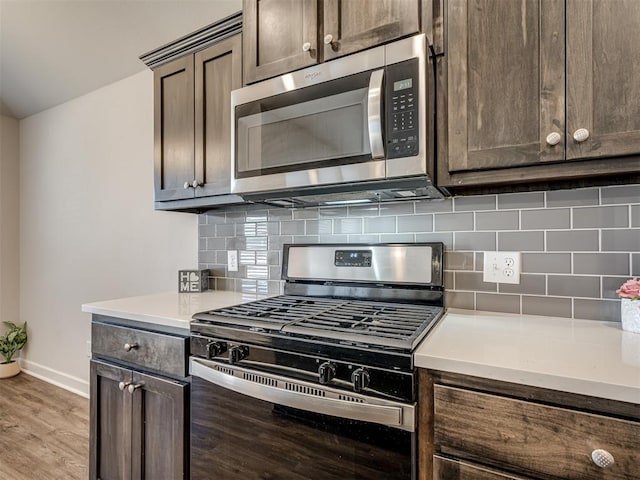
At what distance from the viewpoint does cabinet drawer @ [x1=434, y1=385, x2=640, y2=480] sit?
2.34ft

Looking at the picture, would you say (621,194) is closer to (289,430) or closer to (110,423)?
(289,430)

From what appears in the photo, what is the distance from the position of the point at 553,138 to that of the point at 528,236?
0.42m

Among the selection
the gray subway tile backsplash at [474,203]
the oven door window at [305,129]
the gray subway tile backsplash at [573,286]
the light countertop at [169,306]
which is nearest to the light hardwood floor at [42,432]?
the light countertop at [169,306]

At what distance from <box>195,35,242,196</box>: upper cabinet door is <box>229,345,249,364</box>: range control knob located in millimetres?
767

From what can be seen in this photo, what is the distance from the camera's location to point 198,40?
170 cm

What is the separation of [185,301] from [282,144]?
2.93 ft

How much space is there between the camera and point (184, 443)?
50.5 inches

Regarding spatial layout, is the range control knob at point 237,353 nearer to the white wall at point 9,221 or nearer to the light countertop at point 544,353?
the light countertop at point 544,353

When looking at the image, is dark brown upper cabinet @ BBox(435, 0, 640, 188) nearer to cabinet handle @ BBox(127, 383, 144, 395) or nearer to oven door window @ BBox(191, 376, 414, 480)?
oven door window @ BBox(191, 376, 414, 480)

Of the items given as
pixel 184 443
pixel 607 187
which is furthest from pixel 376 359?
pixel 607 187

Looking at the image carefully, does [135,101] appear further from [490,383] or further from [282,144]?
[490,383]

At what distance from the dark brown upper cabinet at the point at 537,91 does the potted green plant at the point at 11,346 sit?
398cm

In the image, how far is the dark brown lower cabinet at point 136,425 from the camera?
4.26 feet

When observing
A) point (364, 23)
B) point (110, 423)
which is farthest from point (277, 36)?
point (110, 423)
